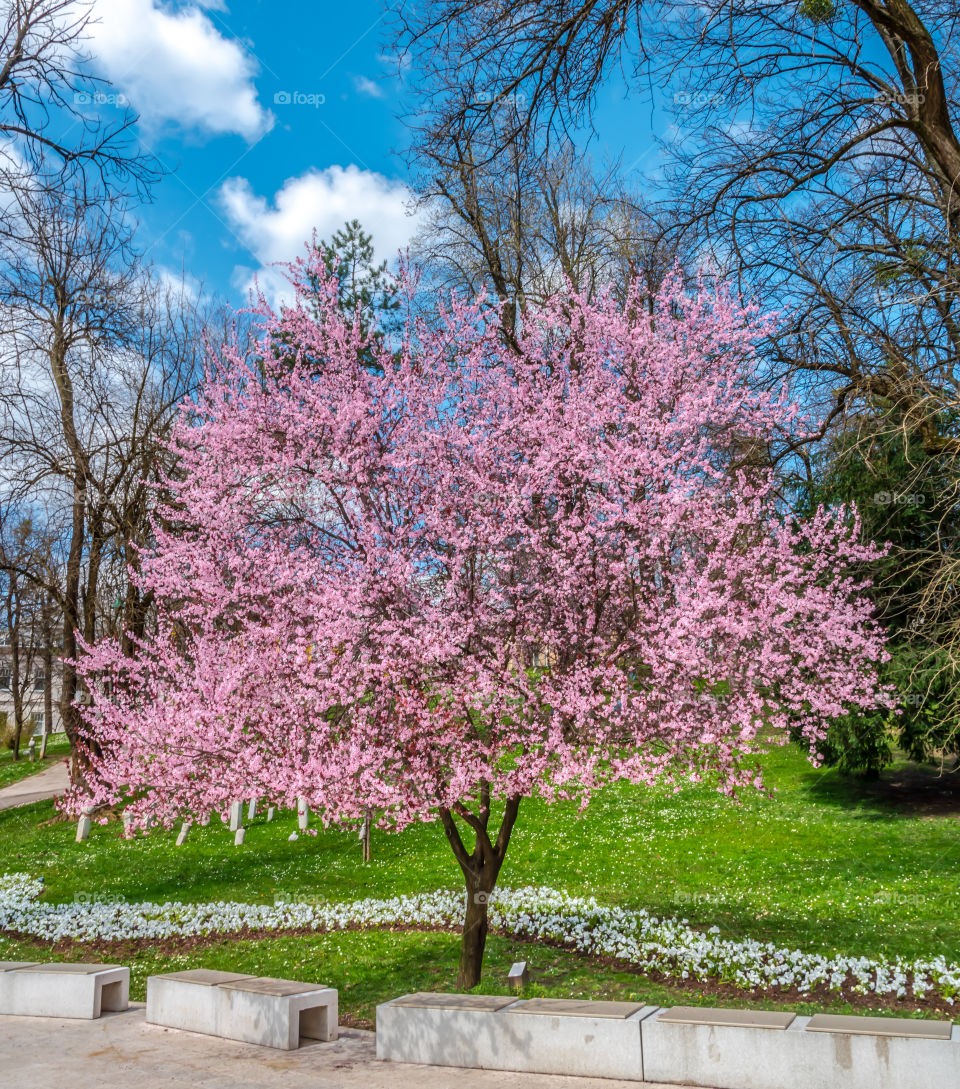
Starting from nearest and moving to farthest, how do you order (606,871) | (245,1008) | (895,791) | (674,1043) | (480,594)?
(674,1043) → (245,1008) → (480,594) → (606,871) → (895,791)

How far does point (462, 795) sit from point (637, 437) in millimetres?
3273

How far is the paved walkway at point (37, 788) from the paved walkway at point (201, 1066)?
17.3m

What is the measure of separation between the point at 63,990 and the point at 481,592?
527 cm

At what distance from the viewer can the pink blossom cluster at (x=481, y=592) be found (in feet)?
22.8

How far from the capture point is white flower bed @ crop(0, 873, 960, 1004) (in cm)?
868

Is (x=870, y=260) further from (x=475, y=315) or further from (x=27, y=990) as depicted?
(x=27, y=990)

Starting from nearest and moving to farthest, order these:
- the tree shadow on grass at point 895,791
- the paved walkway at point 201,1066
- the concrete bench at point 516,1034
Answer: the concrete bench at point 516,1034 → the paved walkway at point 201,1066 → the tree shadow on grass at point 895,791

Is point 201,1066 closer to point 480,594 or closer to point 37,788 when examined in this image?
point 480,594

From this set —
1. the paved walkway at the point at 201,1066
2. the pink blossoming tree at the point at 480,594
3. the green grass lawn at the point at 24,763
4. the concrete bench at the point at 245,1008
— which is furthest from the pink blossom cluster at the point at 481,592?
the green grass lawn at the point at 24,763

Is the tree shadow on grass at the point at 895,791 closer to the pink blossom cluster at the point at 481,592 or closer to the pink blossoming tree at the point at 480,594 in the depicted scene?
the pink blossoming tree at the point at 480,594

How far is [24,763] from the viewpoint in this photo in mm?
33000

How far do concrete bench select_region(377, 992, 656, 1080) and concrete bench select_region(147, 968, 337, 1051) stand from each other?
76 cm

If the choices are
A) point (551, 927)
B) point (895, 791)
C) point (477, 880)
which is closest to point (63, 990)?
point (477, 880)

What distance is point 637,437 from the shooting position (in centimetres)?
729
